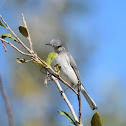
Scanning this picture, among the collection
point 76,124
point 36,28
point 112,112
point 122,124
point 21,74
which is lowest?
point 76,124

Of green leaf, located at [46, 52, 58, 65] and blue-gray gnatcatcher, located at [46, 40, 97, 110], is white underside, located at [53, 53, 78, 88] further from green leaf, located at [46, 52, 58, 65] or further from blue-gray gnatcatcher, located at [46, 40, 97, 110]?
green leaf, located at [46, 52, 58, 65]

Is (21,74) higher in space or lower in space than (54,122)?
higher

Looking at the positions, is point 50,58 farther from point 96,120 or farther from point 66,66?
point 66,66

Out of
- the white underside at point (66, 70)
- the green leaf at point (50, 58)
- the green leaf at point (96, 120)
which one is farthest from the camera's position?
the white underside at point (66, 70)

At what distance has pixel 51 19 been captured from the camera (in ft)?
18.7

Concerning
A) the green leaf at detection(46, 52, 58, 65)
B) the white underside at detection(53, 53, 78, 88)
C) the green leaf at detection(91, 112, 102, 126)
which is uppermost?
the white underside at detection(53, 53, 78, 88)

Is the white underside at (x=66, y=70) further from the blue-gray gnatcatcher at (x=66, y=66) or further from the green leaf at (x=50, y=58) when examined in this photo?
the green leaf at (x=50, y=58)

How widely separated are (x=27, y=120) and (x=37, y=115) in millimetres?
514

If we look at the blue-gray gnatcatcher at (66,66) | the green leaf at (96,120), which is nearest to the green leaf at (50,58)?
the green leaf at (96,120)

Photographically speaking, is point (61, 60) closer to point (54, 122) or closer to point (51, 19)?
point (54, 122)

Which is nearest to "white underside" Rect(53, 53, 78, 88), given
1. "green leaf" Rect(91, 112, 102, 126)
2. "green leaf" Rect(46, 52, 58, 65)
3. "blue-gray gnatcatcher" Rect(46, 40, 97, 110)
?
"blue-gray gnatcatcher" Rect(46, 40, 97, 110)

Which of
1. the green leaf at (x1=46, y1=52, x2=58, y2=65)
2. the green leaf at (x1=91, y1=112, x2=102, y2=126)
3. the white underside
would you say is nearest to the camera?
the green leaf at (x1=91, y1=112, x2=102, y2=126)

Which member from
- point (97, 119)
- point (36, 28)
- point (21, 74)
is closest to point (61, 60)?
point (97, 119)

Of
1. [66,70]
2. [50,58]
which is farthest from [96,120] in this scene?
[66,70]
